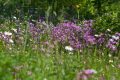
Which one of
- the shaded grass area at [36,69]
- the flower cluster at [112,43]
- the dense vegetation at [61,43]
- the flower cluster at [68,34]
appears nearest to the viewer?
the shaded grass area at [36,69]

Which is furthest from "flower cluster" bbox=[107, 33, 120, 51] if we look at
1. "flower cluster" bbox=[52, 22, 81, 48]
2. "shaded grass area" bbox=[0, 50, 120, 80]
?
"shaded grass area" bbox=[0, 50, 120, 80]

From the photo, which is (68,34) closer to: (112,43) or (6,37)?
(112,43)

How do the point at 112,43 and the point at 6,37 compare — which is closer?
the point at 6,37

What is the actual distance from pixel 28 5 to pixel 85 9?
2083 mm

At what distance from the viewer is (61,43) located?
8688 mm

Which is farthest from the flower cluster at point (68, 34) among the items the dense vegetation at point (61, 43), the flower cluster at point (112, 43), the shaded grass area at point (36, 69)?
the shaded grass area at point (36, 69)

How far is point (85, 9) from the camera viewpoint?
46.4 feet

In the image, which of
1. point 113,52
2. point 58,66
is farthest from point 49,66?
point 113,52

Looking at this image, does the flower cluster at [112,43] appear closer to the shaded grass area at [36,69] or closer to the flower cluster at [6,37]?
the shaded grass area at [36,69]

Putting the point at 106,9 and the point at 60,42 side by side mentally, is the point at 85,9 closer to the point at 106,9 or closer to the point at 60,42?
the point at 106,9

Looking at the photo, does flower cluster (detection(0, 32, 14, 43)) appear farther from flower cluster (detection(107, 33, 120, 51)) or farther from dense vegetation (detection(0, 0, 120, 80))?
flower cluster (detection(107, 33, 120, 51))

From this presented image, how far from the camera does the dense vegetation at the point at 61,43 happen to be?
4488 mm

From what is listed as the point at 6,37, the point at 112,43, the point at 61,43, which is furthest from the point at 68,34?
the point at 6,37

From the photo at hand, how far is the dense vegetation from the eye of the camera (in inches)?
177
